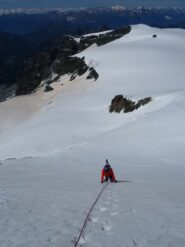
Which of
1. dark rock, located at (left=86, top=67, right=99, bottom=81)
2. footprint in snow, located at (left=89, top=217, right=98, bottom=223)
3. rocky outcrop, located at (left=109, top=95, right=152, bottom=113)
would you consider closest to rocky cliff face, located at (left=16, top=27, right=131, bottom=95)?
dark rock, located at (left=86, top=67, right=99, bottom=81)

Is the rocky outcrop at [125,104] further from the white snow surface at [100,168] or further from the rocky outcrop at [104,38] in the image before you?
the rocky outcrop at [104,38]

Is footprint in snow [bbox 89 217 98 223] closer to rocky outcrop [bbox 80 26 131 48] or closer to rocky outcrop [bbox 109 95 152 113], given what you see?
rocky outcrop [bbox 109 95 152 113]

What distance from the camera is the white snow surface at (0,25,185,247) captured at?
10.9 meters

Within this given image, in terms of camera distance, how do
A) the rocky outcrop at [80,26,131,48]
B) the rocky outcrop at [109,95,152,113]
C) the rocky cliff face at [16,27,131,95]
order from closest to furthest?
the rocky outcrop at [109,95,152,113], the rocky cliff face at [16,27,131,95], the rocky outcrop at [80,26,131,48]

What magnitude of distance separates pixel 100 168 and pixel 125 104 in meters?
26.5

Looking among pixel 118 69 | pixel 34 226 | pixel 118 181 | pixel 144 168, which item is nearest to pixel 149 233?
pixel 34 226

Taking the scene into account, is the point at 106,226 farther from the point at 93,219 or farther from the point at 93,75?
the point at 93,75

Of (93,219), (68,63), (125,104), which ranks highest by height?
(68,63)

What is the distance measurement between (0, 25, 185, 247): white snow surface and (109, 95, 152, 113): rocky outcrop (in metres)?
0.97

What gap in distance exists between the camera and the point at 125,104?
2080 inches

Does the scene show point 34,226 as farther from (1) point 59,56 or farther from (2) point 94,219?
(1) point 59,56

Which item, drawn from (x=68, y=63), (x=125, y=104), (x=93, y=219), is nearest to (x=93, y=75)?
(x=68, y=63)

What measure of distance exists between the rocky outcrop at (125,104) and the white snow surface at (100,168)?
0.97 m

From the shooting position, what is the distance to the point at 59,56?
129750mm
